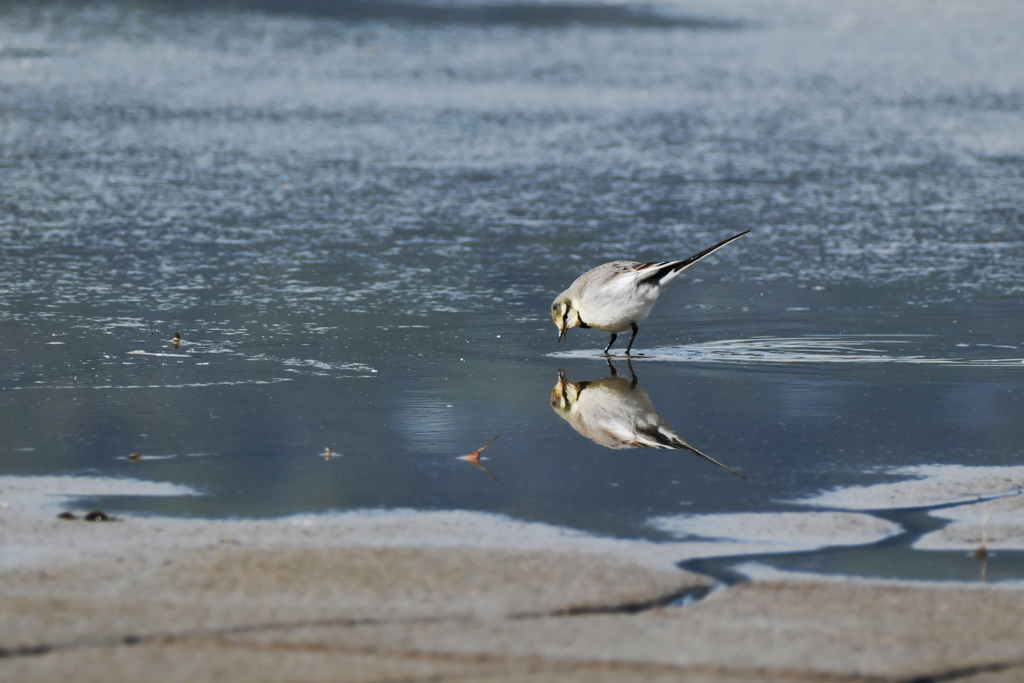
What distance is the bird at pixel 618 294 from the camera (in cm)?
734

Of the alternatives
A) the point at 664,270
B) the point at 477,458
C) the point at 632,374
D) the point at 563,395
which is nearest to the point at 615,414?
the point at 563,395

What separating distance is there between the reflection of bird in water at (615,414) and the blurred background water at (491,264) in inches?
3.6

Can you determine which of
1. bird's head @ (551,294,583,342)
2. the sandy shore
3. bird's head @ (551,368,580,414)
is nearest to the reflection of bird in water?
bird's head @ (551,368,580,414)

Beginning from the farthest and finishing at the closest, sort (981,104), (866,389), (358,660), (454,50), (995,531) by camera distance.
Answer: (454,50) → (981,104) → (866,389) → (995,531) → (358,660)

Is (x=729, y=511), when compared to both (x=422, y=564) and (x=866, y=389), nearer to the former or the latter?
(x=422, y=564)

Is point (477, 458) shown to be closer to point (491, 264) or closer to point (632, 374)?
point (632, 374)

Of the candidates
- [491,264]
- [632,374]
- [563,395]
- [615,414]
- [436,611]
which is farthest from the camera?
[491,264]

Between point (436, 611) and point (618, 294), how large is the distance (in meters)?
3.43

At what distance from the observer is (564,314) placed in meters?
Answer: 7.64

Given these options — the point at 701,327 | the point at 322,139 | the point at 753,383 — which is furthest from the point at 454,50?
the point at 753,383

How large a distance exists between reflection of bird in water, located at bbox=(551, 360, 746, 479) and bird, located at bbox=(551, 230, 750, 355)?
1.09 ft

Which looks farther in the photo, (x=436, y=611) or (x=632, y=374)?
(x=632, y=374)

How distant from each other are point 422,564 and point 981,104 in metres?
14.5

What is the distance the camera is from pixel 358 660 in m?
3.77
